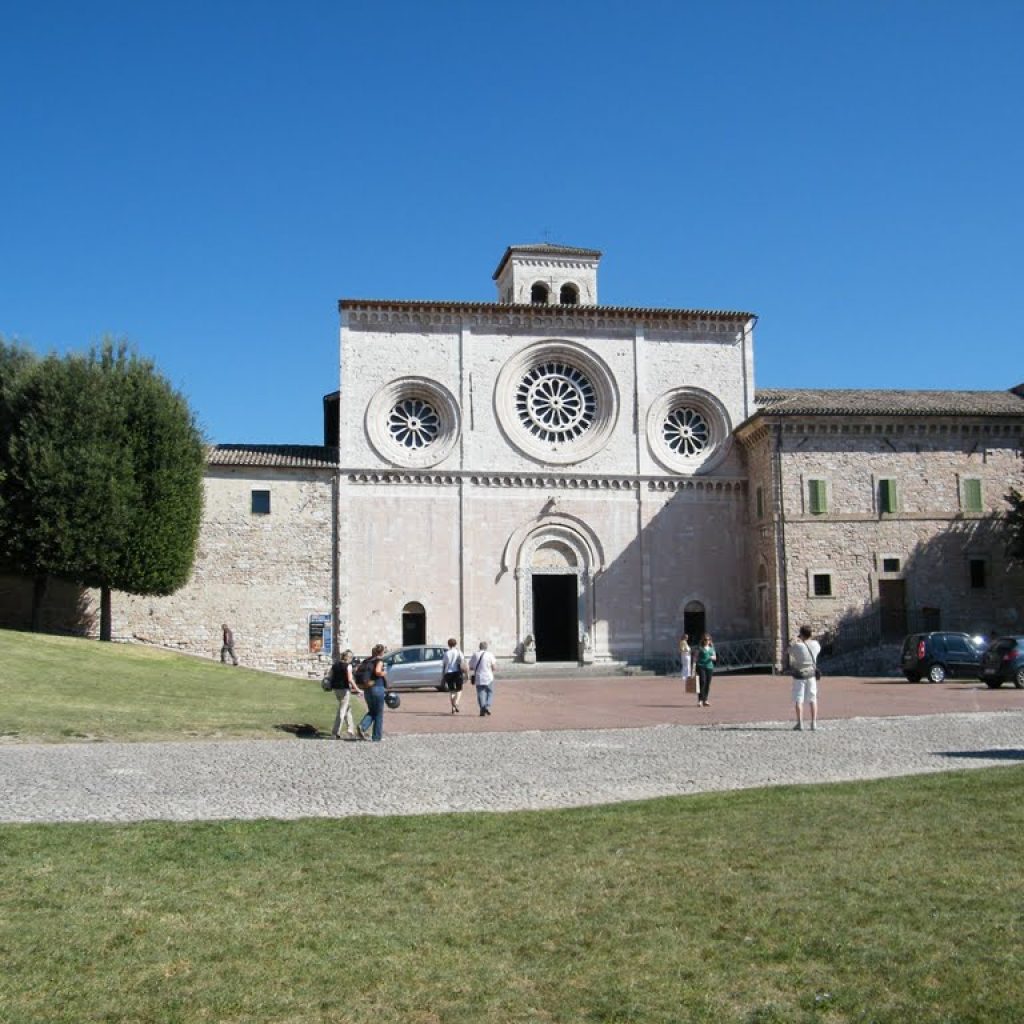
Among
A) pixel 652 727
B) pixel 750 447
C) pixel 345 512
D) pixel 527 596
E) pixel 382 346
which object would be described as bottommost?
Result: pixel 652 727

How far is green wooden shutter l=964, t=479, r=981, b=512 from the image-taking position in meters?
39.6

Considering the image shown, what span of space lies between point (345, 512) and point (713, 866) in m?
31.9

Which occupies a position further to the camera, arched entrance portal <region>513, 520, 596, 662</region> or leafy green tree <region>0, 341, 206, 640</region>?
arched entrance portal <region>513, 520, 596, 662</region>

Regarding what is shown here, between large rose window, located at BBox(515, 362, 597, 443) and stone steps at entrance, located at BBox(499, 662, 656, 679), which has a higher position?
large rose window, located at BBox(515, 362, 597, 443)

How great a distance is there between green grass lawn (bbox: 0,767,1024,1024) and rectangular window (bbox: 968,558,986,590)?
3206 centimetres

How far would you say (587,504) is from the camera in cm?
4100

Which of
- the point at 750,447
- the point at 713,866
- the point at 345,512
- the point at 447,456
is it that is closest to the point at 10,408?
the point at 345,512

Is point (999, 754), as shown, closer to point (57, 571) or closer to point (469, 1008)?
point (469, 1008)

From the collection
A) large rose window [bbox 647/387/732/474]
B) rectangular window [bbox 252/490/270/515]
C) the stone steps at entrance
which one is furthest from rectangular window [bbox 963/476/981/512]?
rectangular window [bbox 252/490/270/515]

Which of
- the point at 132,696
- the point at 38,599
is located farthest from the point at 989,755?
the point at 38,599

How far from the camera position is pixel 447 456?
132ft

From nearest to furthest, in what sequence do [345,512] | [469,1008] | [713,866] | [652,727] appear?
1. [469,1008]
2. [713,866]
3. [652,727]
4. [345,512]

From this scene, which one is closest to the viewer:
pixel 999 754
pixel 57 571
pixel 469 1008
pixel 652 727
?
pixel 469 1008

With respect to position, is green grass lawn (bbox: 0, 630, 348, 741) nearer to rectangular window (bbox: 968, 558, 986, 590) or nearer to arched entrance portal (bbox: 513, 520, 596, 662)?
arched entrance portal (bbox: 513, 520, 596, 662)
